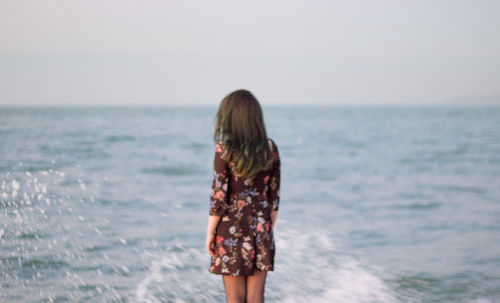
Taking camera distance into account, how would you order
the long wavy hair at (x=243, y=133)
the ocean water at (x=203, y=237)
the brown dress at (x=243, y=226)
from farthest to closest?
the ocean water at (x=203, y=237) < the brown dress at (x=243, y=226) < the long wavy hair at (x=243, y=133)

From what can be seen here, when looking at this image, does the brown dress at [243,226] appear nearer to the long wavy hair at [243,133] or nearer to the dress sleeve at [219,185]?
the dress sleeve at [219,185]

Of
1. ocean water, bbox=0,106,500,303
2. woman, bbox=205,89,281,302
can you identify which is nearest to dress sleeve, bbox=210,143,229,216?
woman, bbox=205,89,281,302

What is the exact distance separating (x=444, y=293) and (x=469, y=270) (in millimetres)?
815

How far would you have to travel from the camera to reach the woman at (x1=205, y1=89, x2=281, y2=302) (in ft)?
7.69

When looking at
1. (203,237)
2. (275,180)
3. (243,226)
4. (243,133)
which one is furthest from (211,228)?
(203,237)

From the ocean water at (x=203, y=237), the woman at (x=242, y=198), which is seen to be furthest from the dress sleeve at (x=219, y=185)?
the ocean water at (x=203, y=237)

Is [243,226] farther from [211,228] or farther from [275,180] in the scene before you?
[275,180]

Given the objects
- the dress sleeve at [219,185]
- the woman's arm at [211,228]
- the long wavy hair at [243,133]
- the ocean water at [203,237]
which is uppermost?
the long wavy hair at [243,133]

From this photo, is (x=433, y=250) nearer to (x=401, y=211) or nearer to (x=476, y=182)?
(x=401, y=211)

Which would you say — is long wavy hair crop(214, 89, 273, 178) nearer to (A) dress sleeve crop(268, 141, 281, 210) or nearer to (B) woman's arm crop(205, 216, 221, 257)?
(A) dress sleeve crop(268, 141, 281, 210)

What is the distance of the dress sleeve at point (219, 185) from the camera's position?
2.39 m

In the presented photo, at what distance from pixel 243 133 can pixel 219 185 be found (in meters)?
0.30

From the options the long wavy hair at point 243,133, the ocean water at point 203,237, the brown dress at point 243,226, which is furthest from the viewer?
the ocean water at point 203,237

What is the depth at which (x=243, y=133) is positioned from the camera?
2.35 m
